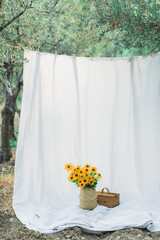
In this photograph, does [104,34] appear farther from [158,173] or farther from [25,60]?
[158,173]

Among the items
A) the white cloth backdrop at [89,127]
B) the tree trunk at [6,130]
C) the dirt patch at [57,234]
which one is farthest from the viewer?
the tree trunk at [6,130]

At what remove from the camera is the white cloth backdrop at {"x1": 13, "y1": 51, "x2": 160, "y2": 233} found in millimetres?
2781

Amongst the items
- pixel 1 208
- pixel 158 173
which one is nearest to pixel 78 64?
pixel 158 173

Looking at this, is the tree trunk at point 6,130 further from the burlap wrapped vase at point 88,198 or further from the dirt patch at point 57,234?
the burlap wrapped vase at point 88,198

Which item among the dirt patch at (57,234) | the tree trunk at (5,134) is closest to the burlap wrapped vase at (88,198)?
the dirt patch at (57,234)

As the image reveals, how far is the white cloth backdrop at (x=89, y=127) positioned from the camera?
9.12ft

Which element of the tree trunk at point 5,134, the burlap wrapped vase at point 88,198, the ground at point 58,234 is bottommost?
the ground at point 58,234

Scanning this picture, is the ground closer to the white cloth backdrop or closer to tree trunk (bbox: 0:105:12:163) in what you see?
the white cloth backdrop

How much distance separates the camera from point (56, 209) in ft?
8.79

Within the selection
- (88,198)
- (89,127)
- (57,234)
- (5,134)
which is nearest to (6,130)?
(5,134)

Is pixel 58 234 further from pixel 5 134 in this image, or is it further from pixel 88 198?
pixel 5 134

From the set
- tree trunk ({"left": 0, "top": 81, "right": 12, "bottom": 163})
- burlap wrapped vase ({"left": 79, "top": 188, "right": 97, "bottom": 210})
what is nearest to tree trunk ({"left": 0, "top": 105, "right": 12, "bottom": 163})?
tree trunk ({"left": 0, "top": 81, "right": 12, "bottom": 163})

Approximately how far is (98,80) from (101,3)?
82 cm

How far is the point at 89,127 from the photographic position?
9.88 feet
